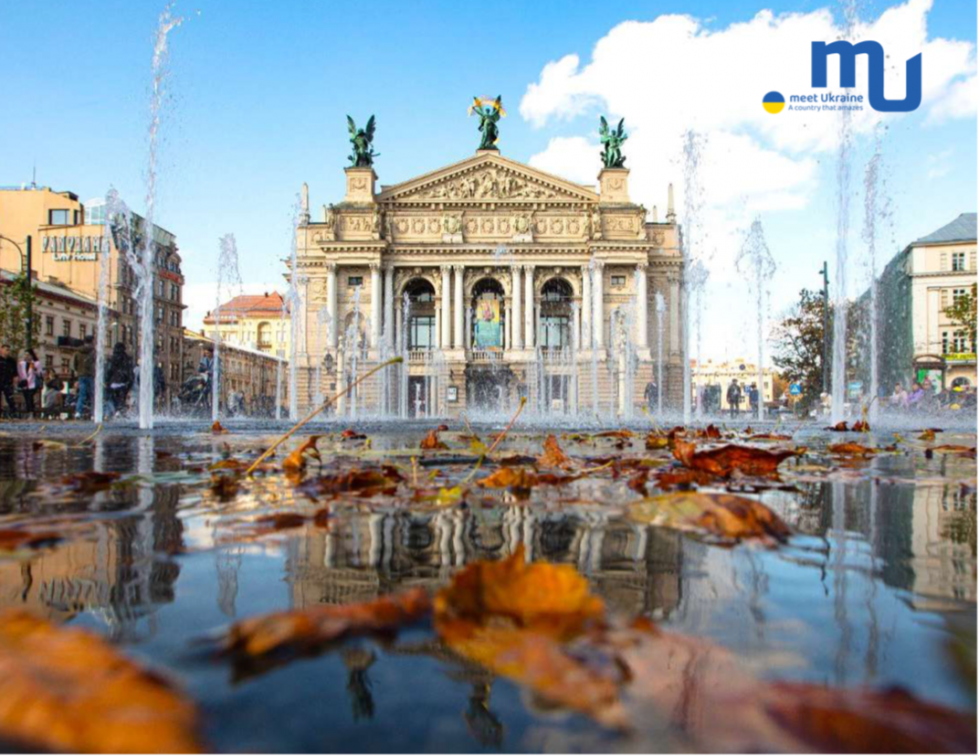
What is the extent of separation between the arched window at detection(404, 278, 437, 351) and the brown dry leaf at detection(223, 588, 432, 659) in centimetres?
3743

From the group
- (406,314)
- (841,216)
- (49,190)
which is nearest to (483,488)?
(841,216)

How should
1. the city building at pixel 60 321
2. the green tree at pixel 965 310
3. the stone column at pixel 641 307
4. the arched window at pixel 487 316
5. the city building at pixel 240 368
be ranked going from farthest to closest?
the city building at pixel 240 368
the arched window at pixel 487 316
the stone column at pixel 641 307
the city building at pixel 60 321
the green tree at pixel 965 310

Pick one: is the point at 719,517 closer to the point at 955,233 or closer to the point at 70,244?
the point at 70,244

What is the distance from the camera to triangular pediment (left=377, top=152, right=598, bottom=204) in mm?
36344

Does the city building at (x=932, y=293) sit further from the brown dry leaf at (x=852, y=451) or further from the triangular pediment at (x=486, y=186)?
the brown dry leaf at (x=852, y=451)

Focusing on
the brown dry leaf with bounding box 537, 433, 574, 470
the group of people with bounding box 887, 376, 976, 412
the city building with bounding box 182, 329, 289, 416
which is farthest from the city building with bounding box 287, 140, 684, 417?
the brown dry leaf with bounding box 537, 433, 574, 470

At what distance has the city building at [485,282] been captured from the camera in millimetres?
35094

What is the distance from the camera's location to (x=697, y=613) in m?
0.98

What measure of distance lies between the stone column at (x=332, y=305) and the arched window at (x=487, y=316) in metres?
7.29

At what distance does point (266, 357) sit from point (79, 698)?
2440 inches

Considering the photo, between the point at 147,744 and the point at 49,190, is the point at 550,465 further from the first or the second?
the point at 49,190

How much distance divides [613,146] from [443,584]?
39.5 meters

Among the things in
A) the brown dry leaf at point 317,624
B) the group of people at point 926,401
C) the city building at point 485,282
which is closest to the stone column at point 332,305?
the city building at point 485,282

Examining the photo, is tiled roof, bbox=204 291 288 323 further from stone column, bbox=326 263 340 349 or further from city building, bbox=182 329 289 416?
stone column, bbox=326 263 340 349
